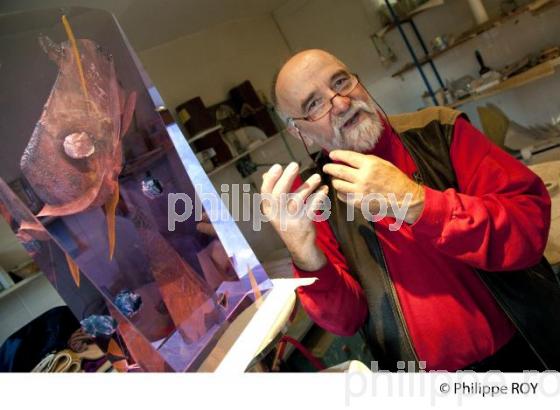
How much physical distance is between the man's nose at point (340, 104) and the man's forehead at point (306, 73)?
2.4 inches

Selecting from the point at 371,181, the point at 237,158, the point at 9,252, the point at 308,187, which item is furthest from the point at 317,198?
the point at 237,158

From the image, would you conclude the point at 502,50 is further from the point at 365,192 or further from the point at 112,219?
the point at 112,219

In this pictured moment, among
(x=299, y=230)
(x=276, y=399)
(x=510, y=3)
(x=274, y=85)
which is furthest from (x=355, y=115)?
(x=510, y=3)

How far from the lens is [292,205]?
2.12 feet

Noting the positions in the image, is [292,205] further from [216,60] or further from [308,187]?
[216,60]

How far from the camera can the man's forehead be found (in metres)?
0.98

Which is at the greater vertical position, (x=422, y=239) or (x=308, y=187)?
(x=308, y=187)

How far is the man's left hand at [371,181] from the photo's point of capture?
68 centimetres

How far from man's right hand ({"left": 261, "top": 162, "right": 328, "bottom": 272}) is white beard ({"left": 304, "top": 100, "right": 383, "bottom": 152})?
35cm

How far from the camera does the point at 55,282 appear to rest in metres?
0.41

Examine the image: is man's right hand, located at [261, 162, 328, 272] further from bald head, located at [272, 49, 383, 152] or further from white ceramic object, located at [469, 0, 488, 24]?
white ceramic object, located at [469, 0, 488, 24]

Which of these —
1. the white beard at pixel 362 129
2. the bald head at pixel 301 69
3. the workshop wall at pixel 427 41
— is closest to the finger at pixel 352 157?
the white beard at pixel 362 129

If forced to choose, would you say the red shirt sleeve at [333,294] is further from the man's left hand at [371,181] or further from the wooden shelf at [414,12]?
the wooden shelf at [414,12]

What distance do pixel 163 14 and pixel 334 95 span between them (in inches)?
68.2
